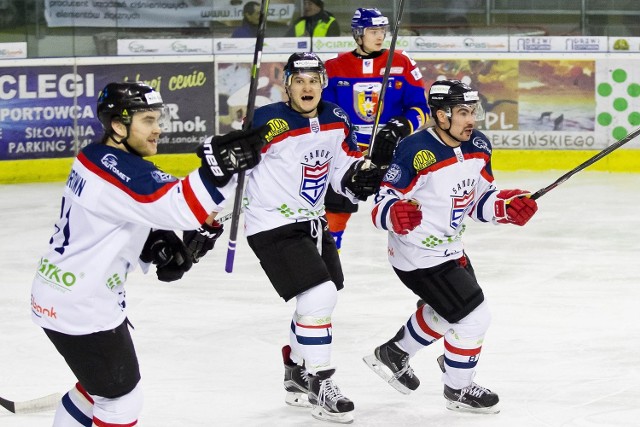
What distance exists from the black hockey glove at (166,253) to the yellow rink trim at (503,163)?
593 centimetres

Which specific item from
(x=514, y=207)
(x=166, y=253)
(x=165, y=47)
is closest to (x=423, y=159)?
(x=514, y=207)

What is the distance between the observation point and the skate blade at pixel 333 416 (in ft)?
13.4

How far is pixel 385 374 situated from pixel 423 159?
0.77 metres

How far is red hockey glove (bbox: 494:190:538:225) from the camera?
423 centimetres

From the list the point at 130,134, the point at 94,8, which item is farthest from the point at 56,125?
the point at 130,134

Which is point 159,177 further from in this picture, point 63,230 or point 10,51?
point 10,51

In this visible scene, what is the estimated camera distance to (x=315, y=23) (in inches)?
384

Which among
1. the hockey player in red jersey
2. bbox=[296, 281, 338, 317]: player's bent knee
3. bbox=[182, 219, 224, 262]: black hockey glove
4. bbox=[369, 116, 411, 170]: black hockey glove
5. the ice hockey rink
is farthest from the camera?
the hockey player in red jersey

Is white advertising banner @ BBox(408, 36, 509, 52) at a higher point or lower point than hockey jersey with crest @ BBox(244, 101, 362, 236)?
higher

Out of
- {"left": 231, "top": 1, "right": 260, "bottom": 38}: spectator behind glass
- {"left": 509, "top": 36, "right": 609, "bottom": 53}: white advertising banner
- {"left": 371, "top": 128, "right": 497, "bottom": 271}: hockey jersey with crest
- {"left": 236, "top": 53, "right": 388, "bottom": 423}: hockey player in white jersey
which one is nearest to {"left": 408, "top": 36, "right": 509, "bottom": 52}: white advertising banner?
{"left": 509, "top": 36, "right": 609, "bottom": 53}: white advertising banner

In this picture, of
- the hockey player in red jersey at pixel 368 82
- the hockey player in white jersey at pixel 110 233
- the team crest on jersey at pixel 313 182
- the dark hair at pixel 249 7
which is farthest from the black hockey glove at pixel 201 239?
the dark hair at pixel 249 7

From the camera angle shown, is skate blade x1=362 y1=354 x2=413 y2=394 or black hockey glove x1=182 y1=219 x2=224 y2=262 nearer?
black hockey glove x1=182 y1=219 x2=224 y2=262

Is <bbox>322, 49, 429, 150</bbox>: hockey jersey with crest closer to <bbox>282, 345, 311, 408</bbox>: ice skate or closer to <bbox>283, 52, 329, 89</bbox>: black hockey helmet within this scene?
<bbox>283, 52, 329, 89</bbox>: black hockey helmet

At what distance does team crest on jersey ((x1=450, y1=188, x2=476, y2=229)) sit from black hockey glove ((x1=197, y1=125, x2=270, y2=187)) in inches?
56.3
